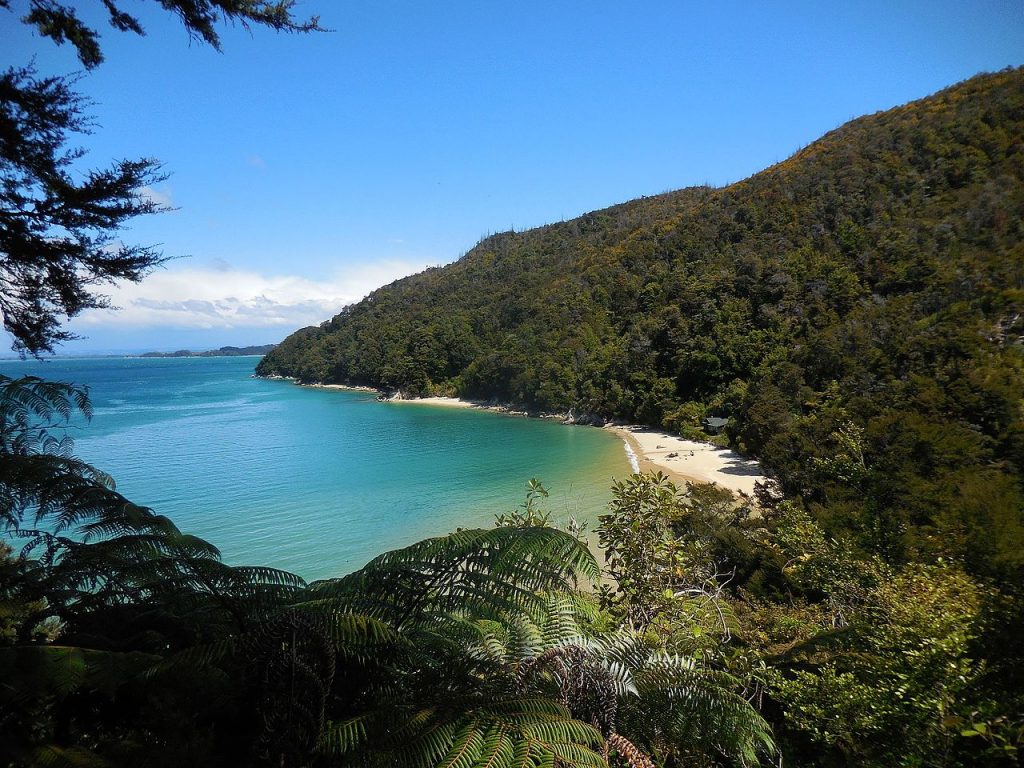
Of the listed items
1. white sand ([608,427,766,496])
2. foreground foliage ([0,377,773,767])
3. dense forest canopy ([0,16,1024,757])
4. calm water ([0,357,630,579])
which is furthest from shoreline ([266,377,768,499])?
foreground foliage ([0,377,773,767])

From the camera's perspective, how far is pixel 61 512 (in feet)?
11.5

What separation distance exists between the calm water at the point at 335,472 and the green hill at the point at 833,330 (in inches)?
247

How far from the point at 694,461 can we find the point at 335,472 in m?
16.3

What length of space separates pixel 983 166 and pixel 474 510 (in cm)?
4034

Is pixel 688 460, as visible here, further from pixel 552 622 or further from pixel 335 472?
pixel 552 622

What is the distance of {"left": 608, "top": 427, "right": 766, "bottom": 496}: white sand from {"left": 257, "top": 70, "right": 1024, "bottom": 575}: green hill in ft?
4.13

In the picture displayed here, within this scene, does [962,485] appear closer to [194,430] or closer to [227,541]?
[227,541]

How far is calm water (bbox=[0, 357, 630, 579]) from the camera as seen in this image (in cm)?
1502

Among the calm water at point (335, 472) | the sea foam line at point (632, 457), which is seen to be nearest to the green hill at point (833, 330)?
the sea foam line at point (632, 457)

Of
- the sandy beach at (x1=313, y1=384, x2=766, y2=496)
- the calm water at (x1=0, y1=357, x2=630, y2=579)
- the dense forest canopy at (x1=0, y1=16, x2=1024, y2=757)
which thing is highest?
the dense forest canopy at (x1=0, y1=16, x2=1024, y2=757)

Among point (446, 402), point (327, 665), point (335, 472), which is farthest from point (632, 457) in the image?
point (446, 402)

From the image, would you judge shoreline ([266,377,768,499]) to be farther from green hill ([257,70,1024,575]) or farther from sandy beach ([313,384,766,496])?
green hill ([257,70,1024,575])

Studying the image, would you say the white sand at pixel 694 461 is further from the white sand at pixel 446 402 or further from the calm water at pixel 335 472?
the white sand at pixel 446 402

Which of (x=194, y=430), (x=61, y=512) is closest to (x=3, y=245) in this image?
(x=61, y=512)
